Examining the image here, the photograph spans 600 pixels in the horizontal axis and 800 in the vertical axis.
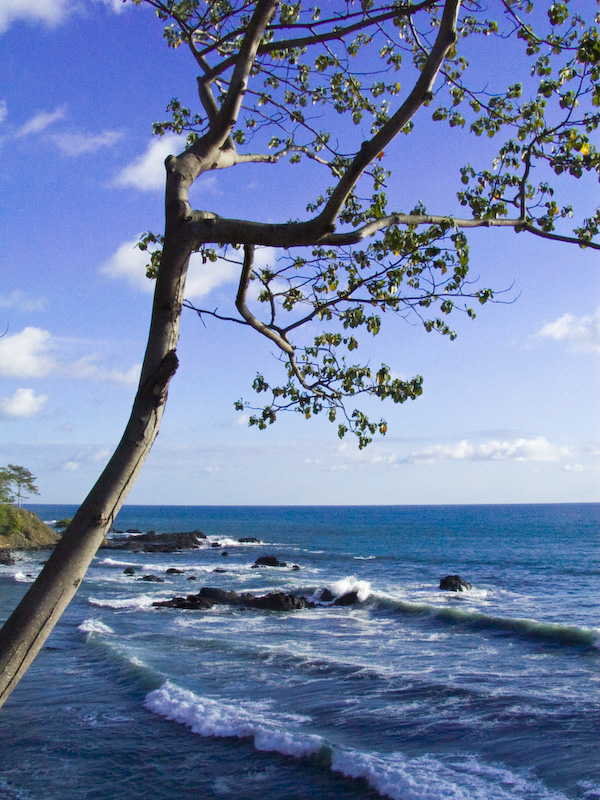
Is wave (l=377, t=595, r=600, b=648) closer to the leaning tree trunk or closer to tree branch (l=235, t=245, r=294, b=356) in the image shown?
tree branch (l=235, t=245, r=294, b=356)

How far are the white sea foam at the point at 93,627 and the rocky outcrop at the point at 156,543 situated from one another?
40817mm

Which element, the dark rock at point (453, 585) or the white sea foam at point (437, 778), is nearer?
the white sea foam at point (437, 778)

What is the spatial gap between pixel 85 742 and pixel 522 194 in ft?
39.5

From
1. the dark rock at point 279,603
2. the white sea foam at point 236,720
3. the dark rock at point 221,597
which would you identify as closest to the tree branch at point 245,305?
the white sea foam at point 236,720

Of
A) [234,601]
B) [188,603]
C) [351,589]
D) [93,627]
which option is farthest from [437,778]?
[351,589]

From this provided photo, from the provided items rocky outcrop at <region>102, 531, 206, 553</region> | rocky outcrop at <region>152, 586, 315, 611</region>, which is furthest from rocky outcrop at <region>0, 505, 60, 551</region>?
rocky outcrop at <region>152, 586, 315, 611</region>

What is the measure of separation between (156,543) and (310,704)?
2390 inches

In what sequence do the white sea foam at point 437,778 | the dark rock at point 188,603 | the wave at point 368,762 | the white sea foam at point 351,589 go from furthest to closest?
the white sea foam at point 351,589, the dark rock at point 188,603, the wave at point 368,762, the white sea foam at point 437,778

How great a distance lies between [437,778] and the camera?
10914mm

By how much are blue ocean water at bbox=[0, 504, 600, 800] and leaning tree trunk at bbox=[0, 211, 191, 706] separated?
8.35 meters

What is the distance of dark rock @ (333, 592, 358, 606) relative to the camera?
32875mm

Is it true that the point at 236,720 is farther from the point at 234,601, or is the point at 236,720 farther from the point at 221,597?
the point at 221,597

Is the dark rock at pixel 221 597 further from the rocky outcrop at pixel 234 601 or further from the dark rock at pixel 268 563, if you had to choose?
the dark rock at pixel 268 563

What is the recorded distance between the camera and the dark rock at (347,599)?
108ft
